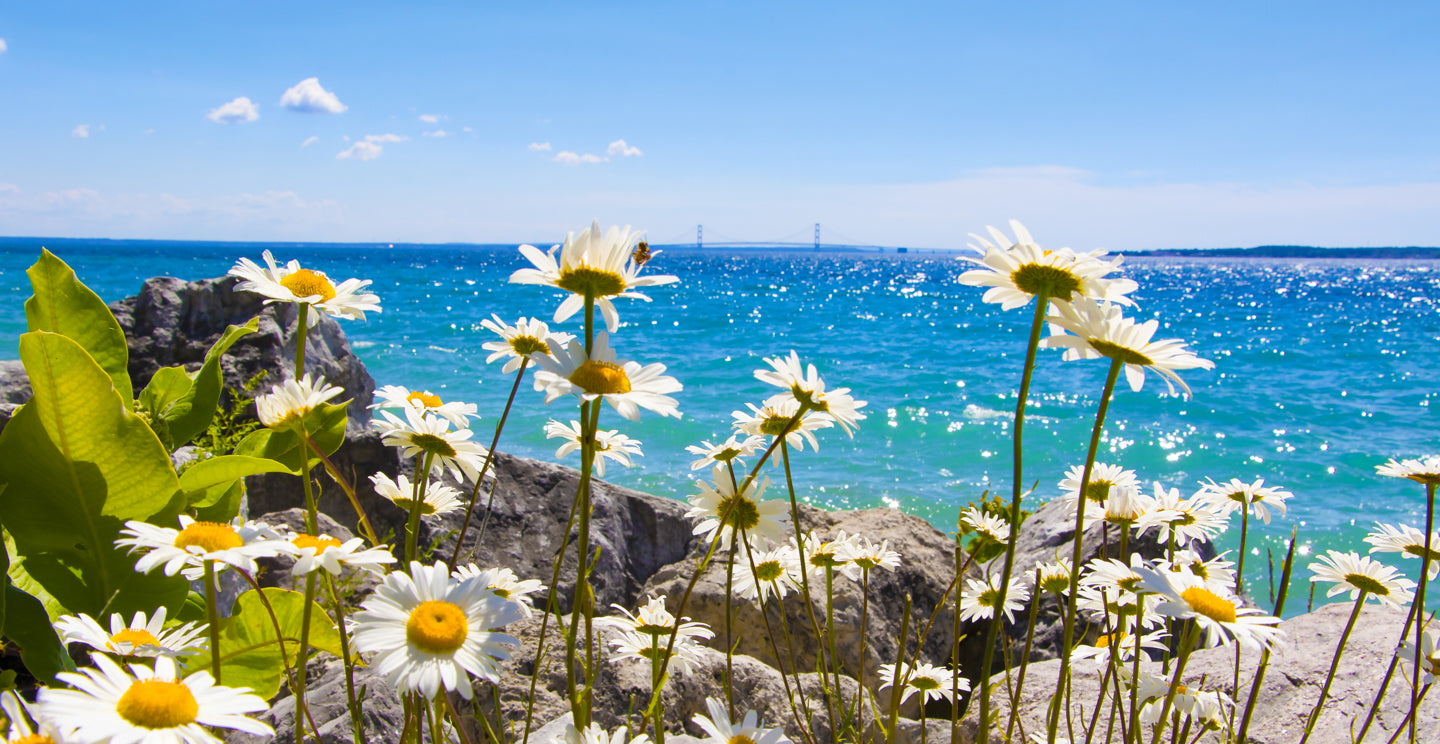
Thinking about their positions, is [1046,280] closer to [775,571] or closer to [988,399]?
[775,571]

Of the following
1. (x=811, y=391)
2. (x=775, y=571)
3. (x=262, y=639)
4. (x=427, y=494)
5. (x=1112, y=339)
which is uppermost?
(x=1112, y=339)

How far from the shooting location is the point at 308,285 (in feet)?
4.42

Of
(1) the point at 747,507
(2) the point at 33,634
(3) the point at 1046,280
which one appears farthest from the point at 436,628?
(2) the point at 33,634

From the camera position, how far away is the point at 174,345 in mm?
5539

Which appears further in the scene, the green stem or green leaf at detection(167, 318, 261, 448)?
green leaf at detection(167, 318, 261, 448)

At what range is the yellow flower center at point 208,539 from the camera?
89 centimetres

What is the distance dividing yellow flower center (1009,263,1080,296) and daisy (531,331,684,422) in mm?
467

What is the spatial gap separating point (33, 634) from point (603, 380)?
4.72 feet

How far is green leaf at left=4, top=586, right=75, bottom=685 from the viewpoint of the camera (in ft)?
5.02

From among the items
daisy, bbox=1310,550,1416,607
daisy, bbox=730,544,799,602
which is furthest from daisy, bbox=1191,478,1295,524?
daisy, bbox=730,544,799,602

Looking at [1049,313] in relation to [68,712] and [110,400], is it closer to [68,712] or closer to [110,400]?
[68,712]

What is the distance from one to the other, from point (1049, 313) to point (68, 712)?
1110mm

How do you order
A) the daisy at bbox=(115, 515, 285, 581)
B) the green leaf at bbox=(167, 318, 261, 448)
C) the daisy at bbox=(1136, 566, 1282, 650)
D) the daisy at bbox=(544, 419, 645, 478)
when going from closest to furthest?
the daisy at bbox=(115, 515, 285, 581), the daisy at bbox=(1136, 566, 1282, 650), the daisy at bbox=(544, 419, 645, 478), the green leaf at bbox=(167, 318, 261, 448)

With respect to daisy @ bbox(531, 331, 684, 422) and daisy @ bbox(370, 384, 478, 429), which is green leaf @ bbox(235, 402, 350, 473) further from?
daisy @ bbox(531, 331, 684, 422)
